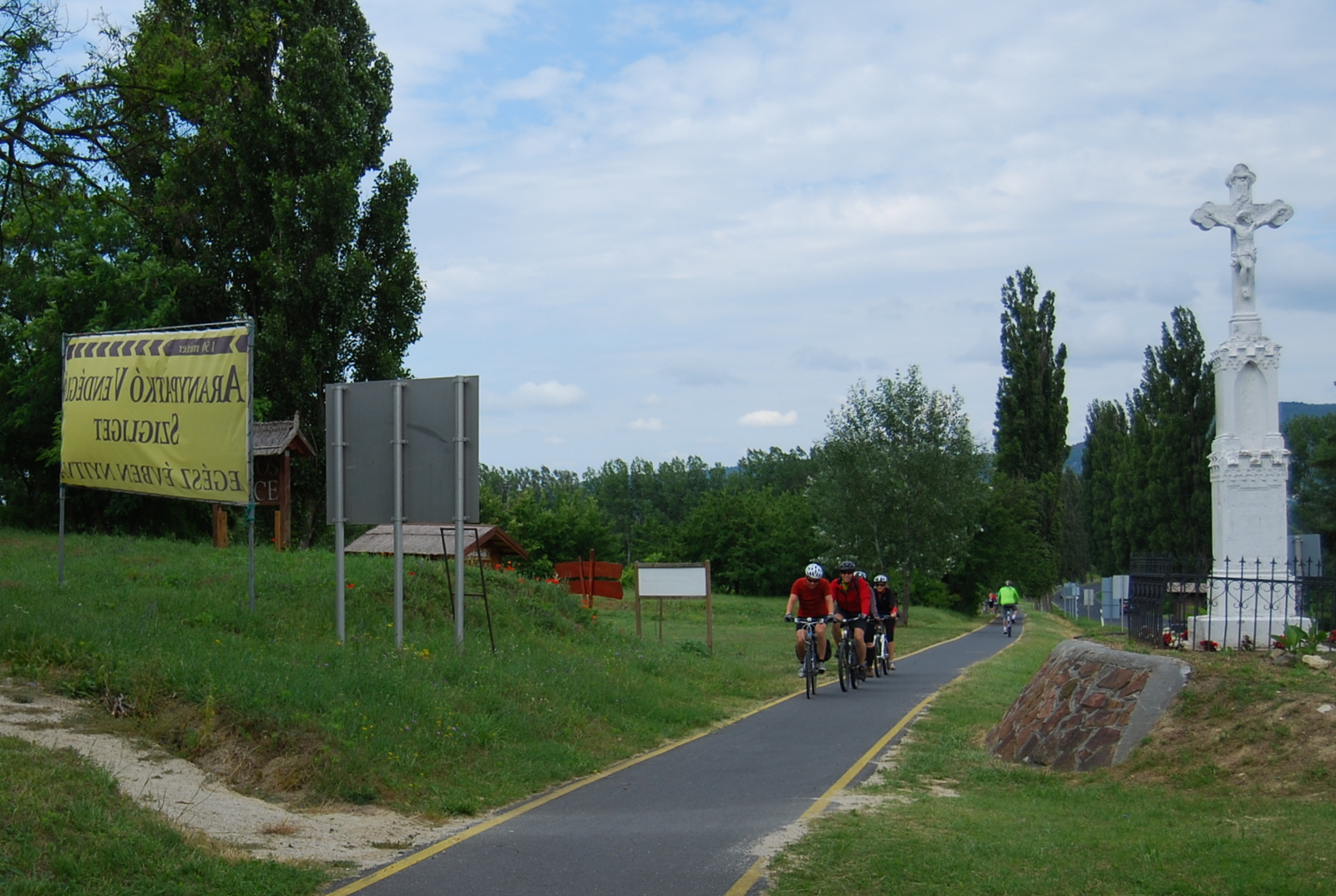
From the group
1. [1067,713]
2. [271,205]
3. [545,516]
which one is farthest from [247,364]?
[545,516]

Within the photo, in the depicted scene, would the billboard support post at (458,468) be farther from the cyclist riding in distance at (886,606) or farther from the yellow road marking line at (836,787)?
the cyclist riding in distance at (886,606)

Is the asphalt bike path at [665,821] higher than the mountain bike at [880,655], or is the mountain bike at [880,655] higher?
the asphalt bike path at [665,821]

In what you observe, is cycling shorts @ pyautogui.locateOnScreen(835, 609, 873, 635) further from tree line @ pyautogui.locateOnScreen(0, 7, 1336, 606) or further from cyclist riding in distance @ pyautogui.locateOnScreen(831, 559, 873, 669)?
tree line @ pyautogui.locateOnScreen(0, 7, 1336, 606)

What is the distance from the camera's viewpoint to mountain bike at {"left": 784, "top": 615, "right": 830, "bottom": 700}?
18.3 meters

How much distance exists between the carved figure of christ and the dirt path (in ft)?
42.1

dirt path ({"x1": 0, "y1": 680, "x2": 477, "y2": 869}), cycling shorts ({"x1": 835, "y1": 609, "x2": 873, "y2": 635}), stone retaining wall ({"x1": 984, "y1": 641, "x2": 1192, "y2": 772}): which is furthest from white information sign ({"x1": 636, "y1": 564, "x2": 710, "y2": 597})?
dirt path ({"x1": 0, "y1": 680, "x2": 477, "y2": 869})

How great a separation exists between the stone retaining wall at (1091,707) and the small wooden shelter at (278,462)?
18142mm

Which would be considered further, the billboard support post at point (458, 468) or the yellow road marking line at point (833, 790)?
the billboard support post at point (458, 468)

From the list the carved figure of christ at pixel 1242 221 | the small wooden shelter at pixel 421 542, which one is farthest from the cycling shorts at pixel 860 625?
the small wooden shelter at pixel 421 542

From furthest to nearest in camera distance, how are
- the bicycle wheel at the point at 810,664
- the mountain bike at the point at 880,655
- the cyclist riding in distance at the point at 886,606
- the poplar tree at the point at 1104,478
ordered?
the poplar tree at the point at 1104,478
the cyclist riding in distance at the point at 886,606
the mountain bike at the point at 880,655
the bicycle wheel at the point at 810,664

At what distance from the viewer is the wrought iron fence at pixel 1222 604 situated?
1279 centimetres

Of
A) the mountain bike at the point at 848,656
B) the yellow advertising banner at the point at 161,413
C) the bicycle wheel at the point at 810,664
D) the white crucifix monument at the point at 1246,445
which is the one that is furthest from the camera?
the mountain bike at the point at 848,656

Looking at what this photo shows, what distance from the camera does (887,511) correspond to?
52.1 meters

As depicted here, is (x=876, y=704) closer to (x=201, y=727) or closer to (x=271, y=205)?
(x=201, y=727)
